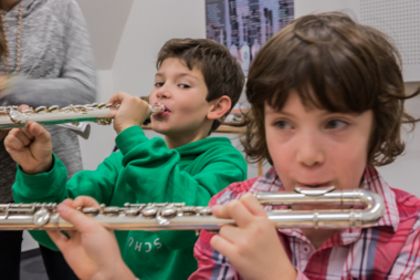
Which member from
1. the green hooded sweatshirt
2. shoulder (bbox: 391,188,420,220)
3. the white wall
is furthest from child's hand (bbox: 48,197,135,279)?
the white wall

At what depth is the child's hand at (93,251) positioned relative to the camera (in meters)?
0.73

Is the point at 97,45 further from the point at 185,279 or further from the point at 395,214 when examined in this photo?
the point at 395,214

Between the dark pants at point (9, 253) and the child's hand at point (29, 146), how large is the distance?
0.93 feet

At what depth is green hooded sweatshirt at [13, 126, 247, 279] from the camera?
1.05 metres

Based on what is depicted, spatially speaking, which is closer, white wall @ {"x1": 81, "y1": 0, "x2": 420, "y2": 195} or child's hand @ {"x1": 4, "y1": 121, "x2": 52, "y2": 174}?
child's hand @ {"x1": 4, "y1": 121, "x2": 52, "y2": 174}

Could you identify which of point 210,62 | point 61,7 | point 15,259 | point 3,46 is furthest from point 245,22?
point 15,259

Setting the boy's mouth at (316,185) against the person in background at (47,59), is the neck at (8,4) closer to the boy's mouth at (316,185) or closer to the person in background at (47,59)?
the person in background at (47,59)

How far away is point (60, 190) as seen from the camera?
3.69 feet

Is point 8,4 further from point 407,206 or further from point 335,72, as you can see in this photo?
point 407,206

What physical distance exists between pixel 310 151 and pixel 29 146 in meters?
0.65

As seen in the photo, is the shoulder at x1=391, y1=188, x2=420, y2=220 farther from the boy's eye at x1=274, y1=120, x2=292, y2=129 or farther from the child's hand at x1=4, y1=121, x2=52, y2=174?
the child's hand at x1=4, y1=121, x2=52, y2=174

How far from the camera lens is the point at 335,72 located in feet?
2.40

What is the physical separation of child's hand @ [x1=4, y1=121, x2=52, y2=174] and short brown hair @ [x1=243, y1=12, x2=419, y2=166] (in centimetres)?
48

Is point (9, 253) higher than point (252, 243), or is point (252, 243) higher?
point (252, 243)
